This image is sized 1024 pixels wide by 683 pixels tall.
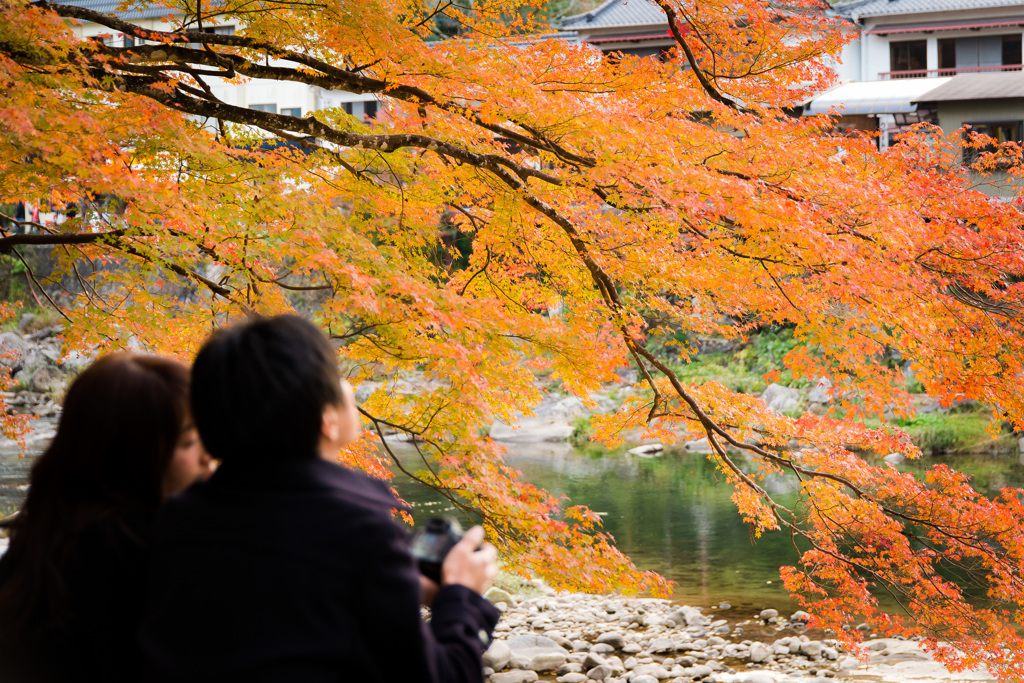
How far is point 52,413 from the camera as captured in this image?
1975 centimetres

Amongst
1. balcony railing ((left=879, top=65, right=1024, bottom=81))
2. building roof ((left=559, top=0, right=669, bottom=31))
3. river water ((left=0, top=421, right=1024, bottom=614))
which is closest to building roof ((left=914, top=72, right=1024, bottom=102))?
balcony railing ((left=879, top=65, right=1024, bottom=81))

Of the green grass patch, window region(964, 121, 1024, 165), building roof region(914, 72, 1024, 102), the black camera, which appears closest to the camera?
the black camera

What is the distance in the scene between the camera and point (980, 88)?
1806 centimetres

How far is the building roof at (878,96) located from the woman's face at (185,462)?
20.6 metres

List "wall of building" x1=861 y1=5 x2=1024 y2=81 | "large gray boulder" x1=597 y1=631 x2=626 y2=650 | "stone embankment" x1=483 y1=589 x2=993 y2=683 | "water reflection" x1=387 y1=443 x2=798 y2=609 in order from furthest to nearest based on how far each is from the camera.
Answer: "wall of building" x1=861 y1=5 x2=1024 y2=81 < "water reflection" x1=387 y1=443 x2=798 y2=609 < "large gray boulder" x1=597 y1=631 x2=626 y2=650 < "stone embankment" x1=483 y1=589 x2=993 y2=683

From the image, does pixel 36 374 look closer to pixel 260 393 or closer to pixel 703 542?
pixel 703 542

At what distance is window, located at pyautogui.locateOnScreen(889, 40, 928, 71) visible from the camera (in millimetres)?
21328

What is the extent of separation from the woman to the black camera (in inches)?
18.9

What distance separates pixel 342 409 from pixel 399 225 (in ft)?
14.9

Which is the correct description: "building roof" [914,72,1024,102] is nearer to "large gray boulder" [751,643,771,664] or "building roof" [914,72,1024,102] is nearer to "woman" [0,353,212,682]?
"large gray boulder" [751,643,771,664]

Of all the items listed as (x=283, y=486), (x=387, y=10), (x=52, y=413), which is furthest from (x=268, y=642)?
(x=52, y=413)

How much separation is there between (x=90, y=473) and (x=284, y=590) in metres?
0.47

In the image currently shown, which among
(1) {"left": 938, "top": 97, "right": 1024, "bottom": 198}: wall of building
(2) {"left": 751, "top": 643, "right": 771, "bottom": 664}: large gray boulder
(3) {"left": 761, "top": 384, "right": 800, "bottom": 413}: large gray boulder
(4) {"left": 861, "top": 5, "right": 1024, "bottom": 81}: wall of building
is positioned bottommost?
(2) {"left": 751, "top": 643, "right": 771, "bottom": 664}: large gray boulder

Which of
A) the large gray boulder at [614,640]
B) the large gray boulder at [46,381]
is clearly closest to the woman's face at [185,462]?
the large gray boulder at [614,640]
